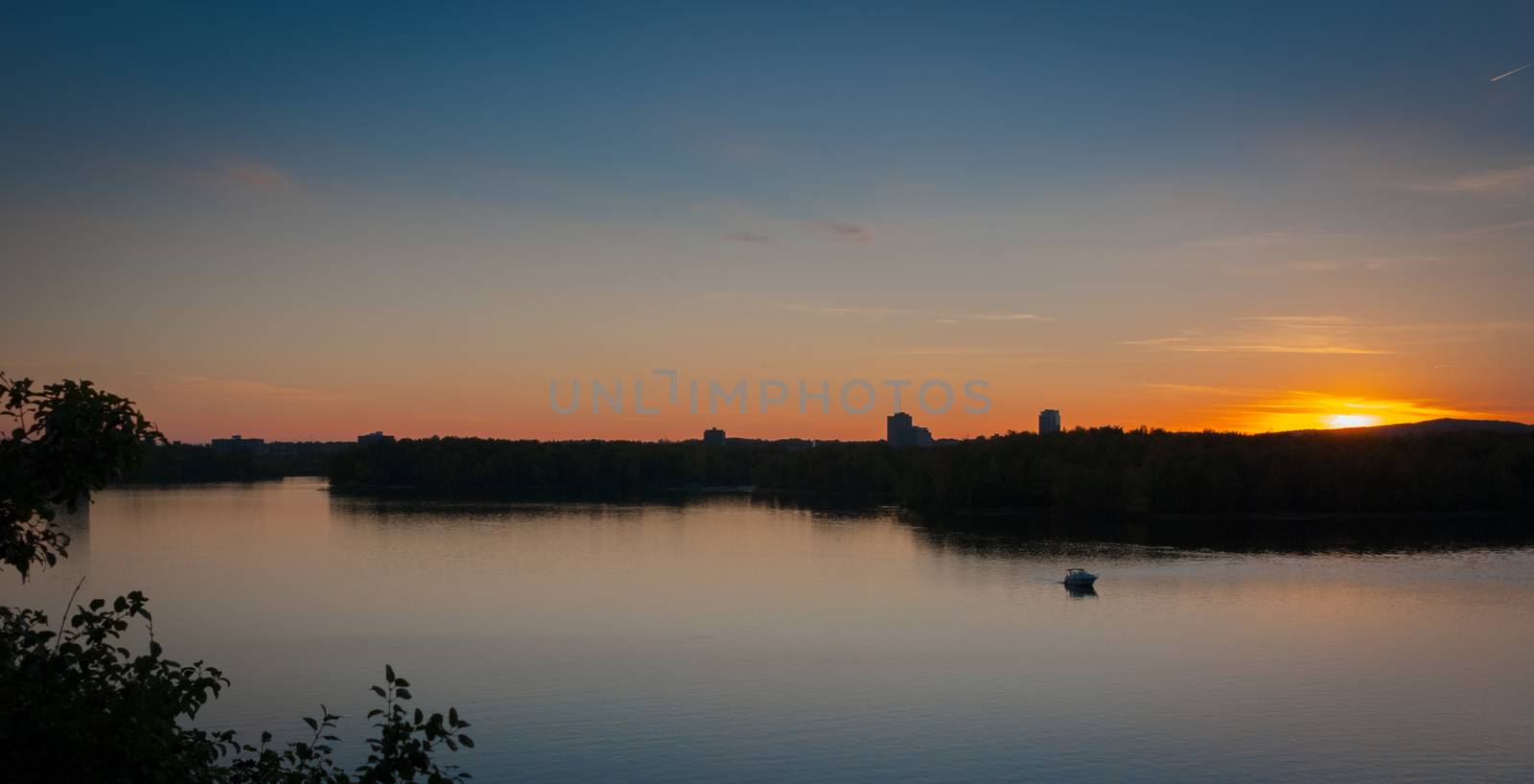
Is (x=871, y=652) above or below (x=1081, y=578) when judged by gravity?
below

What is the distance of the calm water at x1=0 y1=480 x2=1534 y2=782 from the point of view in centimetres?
2431

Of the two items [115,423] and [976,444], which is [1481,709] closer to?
[115,423]

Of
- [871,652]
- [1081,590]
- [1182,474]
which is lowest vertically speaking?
[871,652]

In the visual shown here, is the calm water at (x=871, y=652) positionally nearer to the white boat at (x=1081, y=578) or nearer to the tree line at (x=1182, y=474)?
the white boat at (x=1081, y=578)

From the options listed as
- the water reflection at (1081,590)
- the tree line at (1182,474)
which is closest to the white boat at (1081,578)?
the water reflection at (1081,590)

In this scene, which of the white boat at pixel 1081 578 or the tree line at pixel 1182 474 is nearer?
the white boat at pixel 1081 578

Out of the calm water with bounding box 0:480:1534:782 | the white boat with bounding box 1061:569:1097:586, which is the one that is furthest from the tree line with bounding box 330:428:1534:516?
the white boat with bounding box 1061:569:1097:586

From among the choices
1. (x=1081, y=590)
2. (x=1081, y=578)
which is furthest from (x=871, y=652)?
(x=1081, y=578)

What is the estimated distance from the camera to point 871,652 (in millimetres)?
35188

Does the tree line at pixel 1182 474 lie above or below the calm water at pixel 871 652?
above

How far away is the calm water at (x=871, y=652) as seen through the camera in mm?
24312

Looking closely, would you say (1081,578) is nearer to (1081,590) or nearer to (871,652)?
(1081,590)

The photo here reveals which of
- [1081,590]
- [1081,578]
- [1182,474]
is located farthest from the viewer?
[1182,474]

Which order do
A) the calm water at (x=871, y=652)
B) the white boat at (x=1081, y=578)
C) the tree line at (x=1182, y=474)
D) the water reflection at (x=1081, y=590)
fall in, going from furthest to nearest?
the tree line at (x=1182, y=474) → the white boat at (x=1081, y=578) → the water reflection at (x=1081, y=590) → the calm water at (x=871, y=652)
